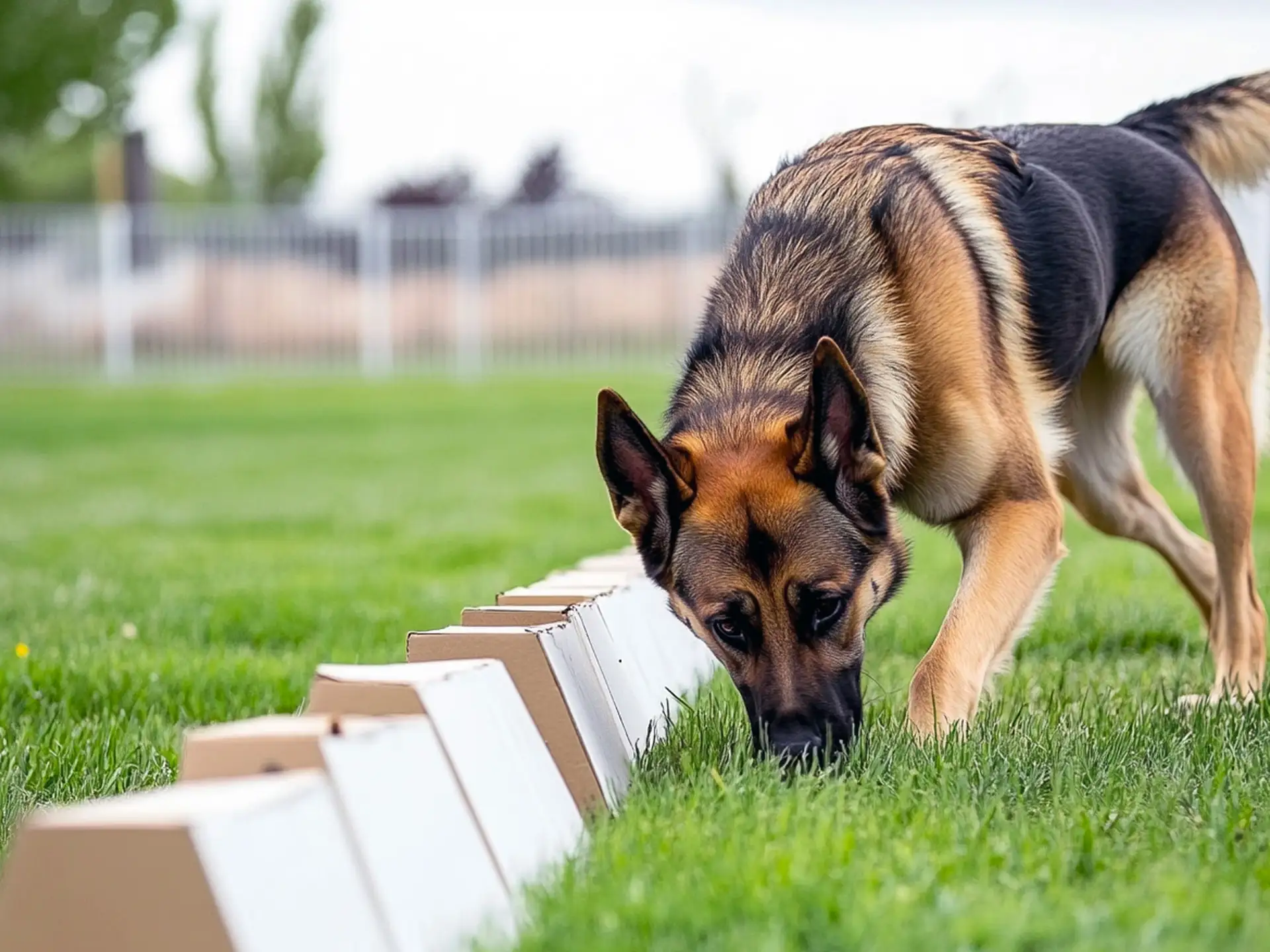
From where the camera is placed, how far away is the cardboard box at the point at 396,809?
194cm

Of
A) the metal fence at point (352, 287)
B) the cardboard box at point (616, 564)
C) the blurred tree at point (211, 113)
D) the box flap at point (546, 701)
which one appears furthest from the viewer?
the blurred tree at point (211, 113)

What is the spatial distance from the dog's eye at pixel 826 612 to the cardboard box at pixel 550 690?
60 centimetres

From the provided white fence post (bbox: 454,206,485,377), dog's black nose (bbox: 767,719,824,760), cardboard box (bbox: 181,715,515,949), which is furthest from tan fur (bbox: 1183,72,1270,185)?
white fence post (bbox: 454,206,485,377)

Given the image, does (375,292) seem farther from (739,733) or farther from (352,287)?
(739,733)

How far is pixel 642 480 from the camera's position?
3383 millimetres

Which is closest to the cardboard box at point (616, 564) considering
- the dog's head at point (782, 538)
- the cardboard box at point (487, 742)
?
the dog's head at point (782, 538)

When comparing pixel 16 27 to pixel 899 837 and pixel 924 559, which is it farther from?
pixel 899 837

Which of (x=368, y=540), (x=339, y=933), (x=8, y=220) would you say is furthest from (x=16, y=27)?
(x=339, y=933)

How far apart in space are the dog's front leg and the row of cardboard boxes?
76 centimetres

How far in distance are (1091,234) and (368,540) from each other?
4.88 meters

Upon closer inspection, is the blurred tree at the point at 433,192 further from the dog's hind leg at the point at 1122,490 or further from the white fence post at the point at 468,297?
the dog's hind leg at the point at 1122,490

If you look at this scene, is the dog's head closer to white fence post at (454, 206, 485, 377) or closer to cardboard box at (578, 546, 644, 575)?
cardboard box at (578, 546, 644, 575)

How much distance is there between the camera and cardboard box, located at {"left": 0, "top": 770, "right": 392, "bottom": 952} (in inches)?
63.6

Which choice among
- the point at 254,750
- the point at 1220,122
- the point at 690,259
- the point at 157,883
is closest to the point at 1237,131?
the point at 1220,122
